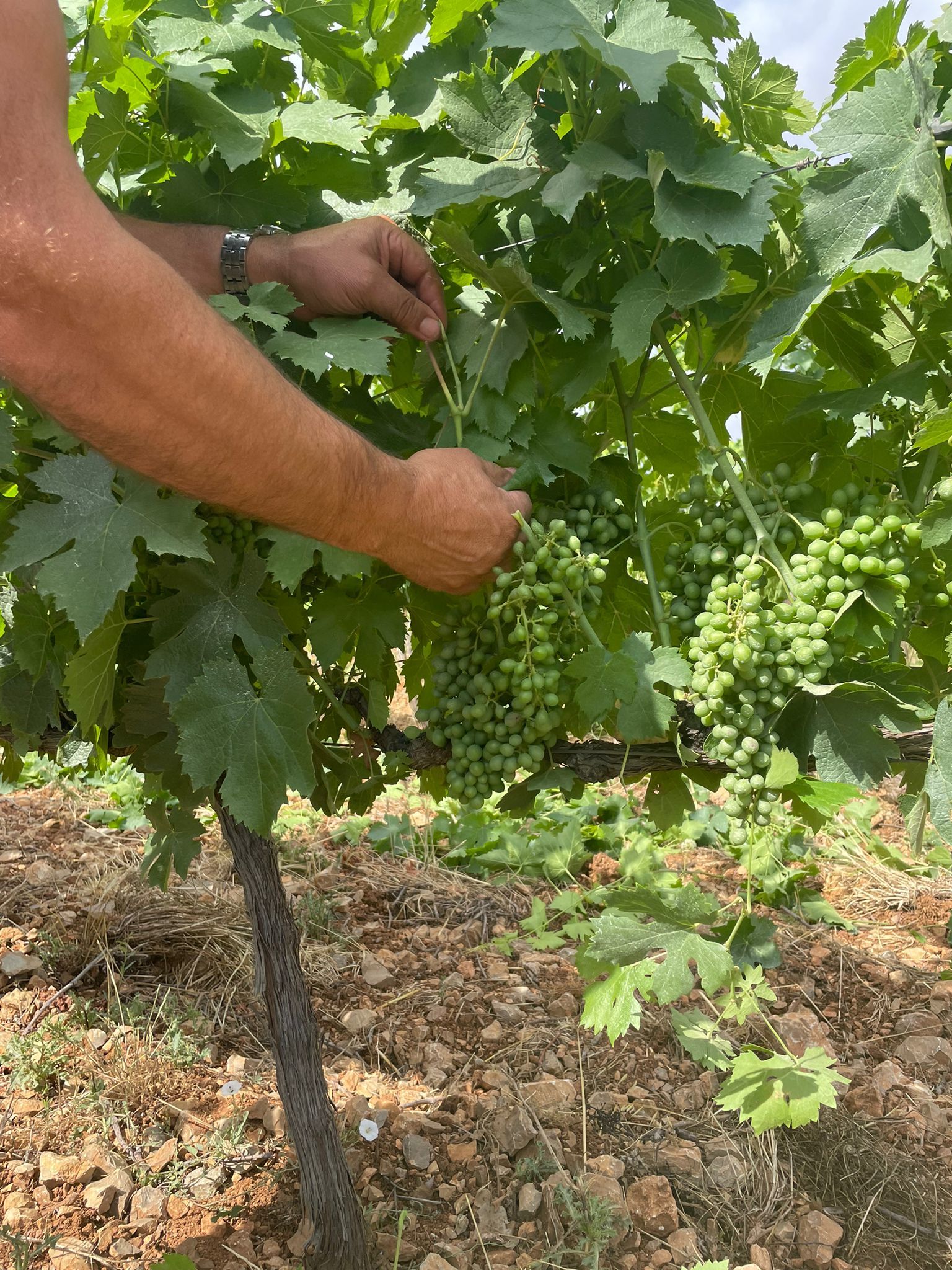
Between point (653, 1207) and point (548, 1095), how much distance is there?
0.50 metres

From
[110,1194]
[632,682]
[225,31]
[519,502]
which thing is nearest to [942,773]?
[632,682]

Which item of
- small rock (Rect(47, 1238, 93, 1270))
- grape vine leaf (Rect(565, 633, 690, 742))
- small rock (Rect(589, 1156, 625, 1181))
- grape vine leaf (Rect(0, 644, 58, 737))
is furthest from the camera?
small rock (Rect(589, 1156, 625, 1181))

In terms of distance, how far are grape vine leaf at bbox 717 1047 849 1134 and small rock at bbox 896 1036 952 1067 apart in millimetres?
2465

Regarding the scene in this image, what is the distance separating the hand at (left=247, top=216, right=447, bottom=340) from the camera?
181 cm

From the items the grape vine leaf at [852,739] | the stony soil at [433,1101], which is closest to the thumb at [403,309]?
the grape vine leaf at [852,739]

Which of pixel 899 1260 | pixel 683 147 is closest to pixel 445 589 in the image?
pixel 683 147

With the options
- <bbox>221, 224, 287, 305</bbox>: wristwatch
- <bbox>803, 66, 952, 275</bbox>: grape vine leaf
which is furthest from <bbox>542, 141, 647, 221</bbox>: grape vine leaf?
<bbox>221, 224, 287, 305</bbox>: wristwatch

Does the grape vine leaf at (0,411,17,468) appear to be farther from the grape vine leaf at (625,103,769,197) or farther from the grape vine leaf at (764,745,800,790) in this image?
the grape vine leaf at (764,745,800,790)

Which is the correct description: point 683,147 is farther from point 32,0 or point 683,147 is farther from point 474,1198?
point 474,1198

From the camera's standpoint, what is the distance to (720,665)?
60.2 inches

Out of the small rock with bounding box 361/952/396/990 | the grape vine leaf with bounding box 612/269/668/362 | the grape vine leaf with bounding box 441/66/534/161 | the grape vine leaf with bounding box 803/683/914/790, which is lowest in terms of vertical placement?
the small rock with bounding box 361/952/396/990

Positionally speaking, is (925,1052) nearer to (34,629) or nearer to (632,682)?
(632,682)

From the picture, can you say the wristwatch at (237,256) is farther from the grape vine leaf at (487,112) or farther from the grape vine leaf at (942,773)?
the grape vine leaf at (942,773)

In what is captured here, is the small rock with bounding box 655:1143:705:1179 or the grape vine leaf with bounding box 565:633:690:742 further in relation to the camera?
the small rock with bounding box 655:1143:705:1179
